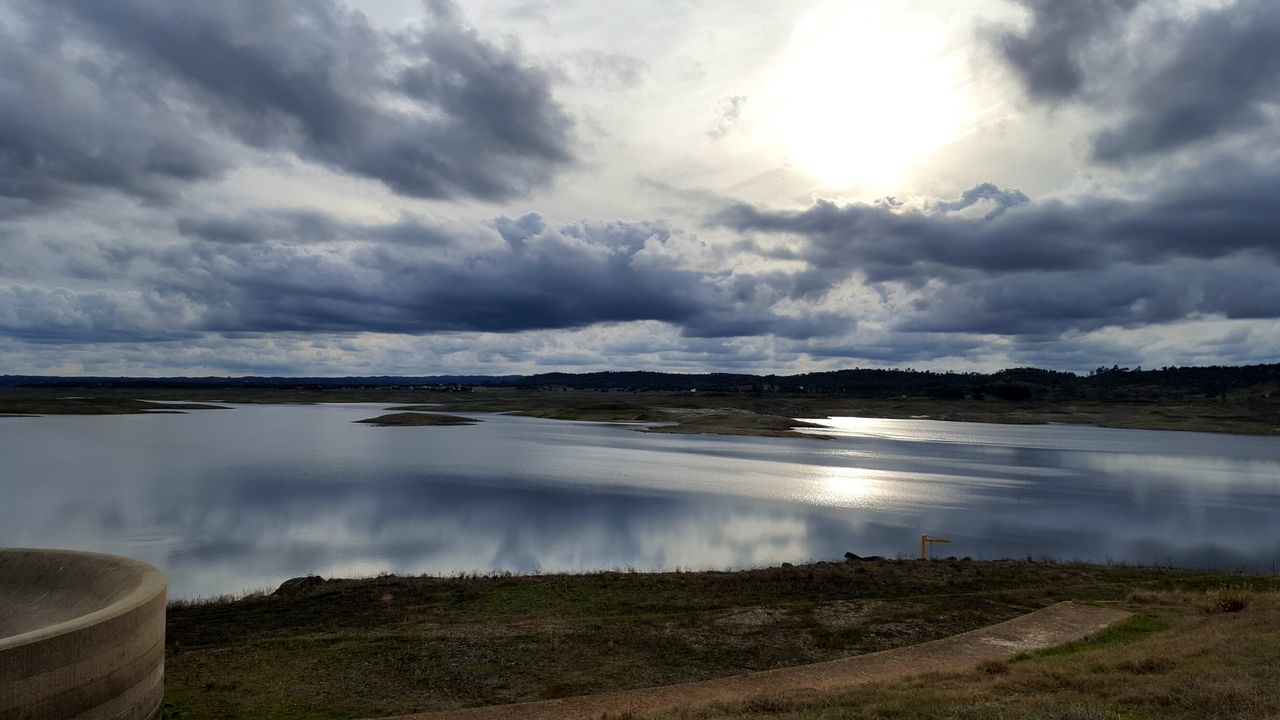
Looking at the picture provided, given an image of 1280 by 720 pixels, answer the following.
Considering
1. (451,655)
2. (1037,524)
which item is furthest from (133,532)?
(1037,524)

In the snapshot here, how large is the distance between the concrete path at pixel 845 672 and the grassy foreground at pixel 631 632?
0.75 metres

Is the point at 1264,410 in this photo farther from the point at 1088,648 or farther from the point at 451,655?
the point at 451,655

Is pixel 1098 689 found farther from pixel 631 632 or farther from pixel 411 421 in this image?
pixel 411 421

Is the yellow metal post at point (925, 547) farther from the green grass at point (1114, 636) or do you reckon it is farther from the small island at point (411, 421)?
the small island at point (411, 421)

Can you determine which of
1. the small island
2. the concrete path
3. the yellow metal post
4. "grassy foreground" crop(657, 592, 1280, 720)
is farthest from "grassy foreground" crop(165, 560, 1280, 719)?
the small island

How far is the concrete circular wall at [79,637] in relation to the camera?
34.1 ft

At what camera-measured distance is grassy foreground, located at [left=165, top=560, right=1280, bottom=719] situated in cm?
1452

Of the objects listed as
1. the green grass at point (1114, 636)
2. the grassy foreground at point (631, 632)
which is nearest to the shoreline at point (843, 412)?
the grassy foreground at point (631, 632)

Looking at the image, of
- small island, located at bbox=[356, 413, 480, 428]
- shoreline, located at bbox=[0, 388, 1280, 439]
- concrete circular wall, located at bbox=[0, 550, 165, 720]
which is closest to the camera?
concrete circular wall, located at bbox=[0, 550, 165, 720]

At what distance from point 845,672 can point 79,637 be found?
1350cm

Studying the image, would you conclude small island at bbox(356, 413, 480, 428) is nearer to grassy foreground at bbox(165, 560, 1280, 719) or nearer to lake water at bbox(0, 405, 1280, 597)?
lake water at bbox(0, 405, 1280, 597)

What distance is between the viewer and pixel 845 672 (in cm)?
1620

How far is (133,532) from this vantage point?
33594mm

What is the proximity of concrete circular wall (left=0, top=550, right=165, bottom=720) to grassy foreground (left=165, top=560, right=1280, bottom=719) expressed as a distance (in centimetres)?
233
